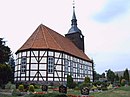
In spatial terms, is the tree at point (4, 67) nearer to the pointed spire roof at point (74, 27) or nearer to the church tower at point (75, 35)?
the church tower at point (75, 35)

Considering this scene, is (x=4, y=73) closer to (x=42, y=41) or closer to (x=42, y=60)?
(x=42, y=60)

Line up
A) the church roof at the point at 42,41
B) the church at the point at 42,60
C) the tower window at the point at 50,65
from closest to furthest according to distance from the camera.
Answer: the church at the point at 42,60
the tower window at the point at 50,65
the church roof at the point at 42,41

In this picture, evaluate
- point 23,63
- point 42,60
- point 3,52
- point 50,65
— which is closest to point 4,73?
point 3,52

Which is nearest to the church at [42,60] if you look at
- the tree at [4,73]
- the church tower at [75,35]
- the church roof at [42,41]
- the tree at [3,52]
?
the church roof at [42,41]

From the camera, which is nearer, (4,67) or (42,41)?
(4,67)

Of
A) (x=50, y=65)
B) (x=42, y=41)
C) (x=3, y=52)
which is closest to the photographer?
(x=3, y=52)

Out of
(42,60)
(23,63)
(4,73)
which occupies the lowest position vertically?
(4,73)

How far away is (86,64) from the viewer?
173ft

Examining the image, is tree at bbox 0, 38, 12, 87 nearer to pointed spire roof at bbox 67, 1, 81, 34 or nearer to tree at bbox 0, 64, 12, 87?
tree at bbox 0, 64, 12, 87

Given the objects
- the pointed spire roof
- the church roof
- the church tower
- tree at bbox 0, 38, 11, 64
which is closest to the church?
the church roof

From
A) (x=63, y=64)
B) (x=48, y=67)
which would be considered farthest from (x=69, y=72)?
(x=48, y=67)

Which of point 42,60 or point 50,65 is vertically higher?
point 42,60

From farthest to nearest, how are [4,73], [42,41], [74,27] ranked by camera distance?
[74,27] → [42,41] → [4,73]

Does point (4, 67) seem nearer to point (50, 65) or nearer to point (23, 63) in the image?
point (23, 63)
